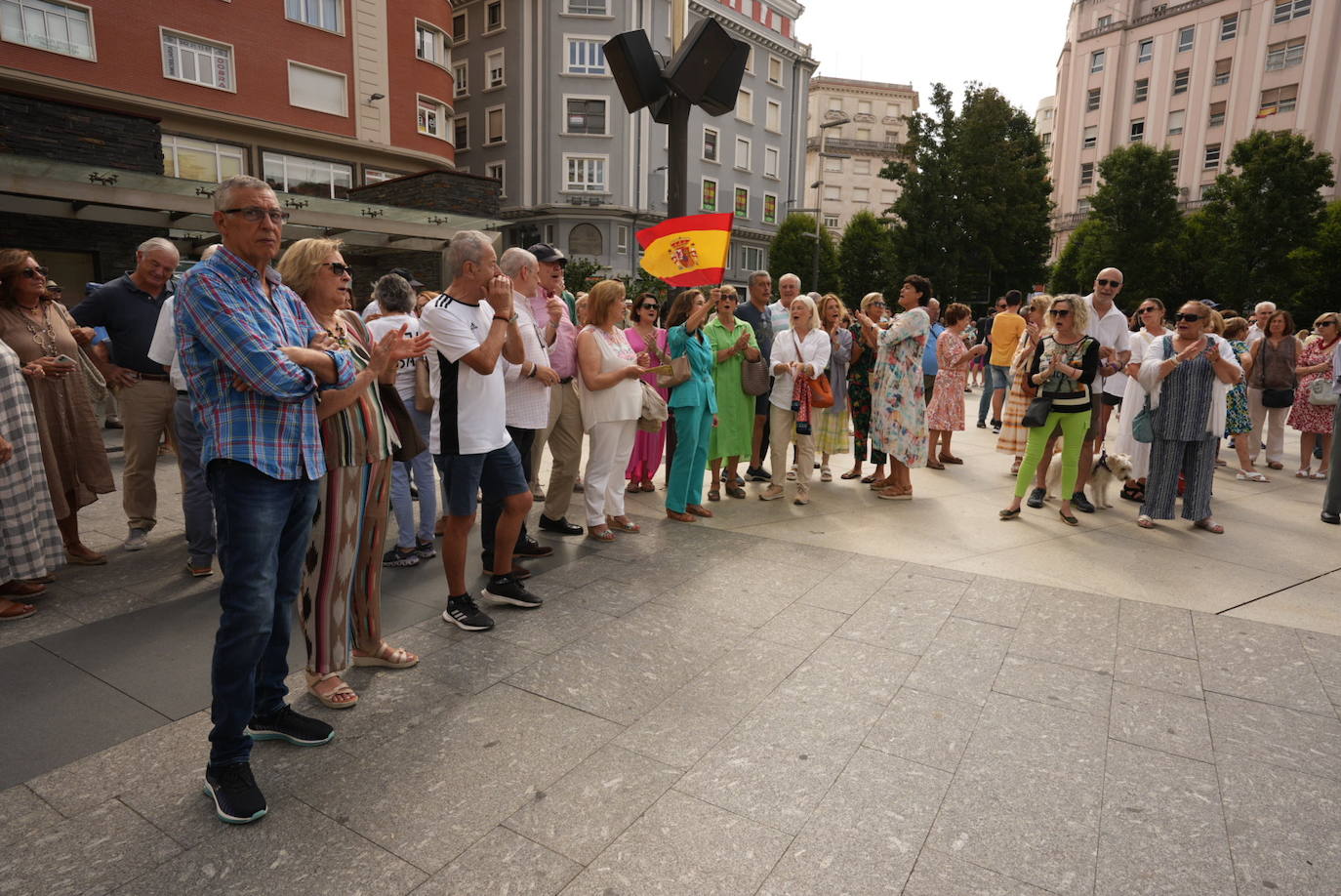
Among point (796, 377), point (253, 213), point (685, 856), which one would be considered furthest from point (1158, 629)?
point (253, 213)

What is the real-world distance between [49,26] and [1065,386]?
2427cm

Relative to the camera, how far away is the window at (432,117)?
1059 inches

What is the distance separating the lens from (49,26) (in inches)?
733

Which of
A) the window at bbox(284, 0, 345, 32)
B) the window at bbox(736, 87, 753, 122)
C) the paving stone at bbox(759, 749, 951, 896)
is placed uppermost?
the window at bbox(736, 87, 753, 122)

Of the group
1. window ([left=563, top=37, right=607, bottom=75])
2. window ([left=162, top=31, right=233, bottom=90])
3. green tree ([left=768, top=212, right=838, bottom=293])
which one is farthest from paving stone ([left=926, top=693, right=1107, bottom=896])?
window ([left=563, top=37, right=607, bottom=75])

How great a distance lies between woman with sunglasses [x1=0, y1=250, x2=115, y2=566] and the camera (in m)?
4.62

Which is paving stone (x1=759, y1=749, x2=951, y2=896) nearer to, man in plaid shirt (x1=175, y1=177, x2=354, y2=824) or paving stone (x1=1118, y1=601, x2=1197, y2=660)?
man in plaid shirt (x1=175, y1=177, x2=354, y2=824)

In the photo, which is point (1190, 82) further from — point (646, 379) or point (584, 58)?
point (646, 379)

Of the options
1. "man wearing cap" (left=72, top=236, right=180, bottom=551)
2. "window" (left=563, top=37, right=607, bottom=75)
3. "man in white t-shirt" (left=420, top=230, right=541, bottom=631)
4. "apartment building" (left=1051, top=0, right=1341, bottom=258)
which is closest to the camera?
"man in white t-shirt" (left=420, top=230, right=541, bottom=631)

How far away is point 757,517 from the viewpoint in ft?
21.7

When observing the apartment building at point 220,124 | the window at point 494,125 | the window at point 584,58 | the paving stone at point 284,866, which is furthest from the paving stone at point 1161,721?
the window at point 494,125

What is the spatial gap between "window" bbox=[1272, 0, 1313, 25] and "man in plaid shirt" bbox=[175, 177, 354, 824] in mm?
58940

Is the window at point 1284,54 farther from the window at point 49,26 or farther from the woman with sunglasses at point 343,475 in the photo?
the woman with sunglasses at point 343,475

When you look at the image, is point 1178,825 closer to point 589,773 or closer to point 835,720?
point 835,720
